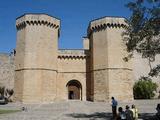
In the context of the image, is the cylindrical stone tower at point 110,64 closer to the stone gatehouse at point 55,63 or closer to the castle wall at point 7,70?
the stone gatehouse at point 55,63

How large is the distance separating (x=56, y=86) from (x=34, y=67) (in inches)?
144

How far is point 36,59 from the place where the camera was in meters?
30.7

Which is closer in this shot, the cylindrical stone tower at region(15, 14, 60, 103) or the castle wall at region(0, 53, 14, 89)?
the cylindrical stone tower at region(15, 14, 60, 103)

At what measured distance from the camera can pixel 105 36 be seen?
31.4 meters

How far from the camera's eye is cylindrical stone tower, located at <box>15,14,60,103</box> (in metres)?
30.0

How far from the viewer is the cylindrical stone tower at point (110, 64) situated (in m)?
30.4

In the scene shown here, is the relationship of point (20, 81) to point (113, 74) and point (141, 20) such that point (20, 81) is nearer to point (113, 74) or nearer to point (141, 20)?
point (113, 74)

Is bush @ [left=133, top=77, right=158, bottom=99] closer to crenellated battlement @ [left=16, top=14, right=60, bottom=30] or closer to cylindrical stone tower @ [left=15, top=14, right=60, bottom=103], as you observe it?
cylindrical stone tower @ [left=15, top=14, right=60, bottom=103]

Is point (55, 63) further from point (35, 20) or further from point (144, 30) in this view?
point (144, 30)

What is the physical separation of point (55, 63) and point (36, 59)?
8.21 feet

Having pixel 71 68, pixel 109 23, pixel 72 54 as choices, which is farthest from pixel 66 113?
pixel 72 54

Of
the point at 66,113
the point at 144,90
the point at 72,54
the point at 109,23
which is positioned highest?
the point at 109,23

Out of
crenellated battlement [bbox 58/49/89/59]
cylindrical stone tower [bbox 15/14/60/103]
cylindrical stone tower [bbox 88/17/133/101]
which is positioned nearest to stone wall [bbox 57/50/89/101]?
crenellated battlement [bbox 58/49/89/59]

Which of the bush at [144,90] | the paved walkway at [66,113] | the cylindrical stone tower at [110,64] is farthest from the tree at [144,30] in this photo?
the bush at [144,90]
